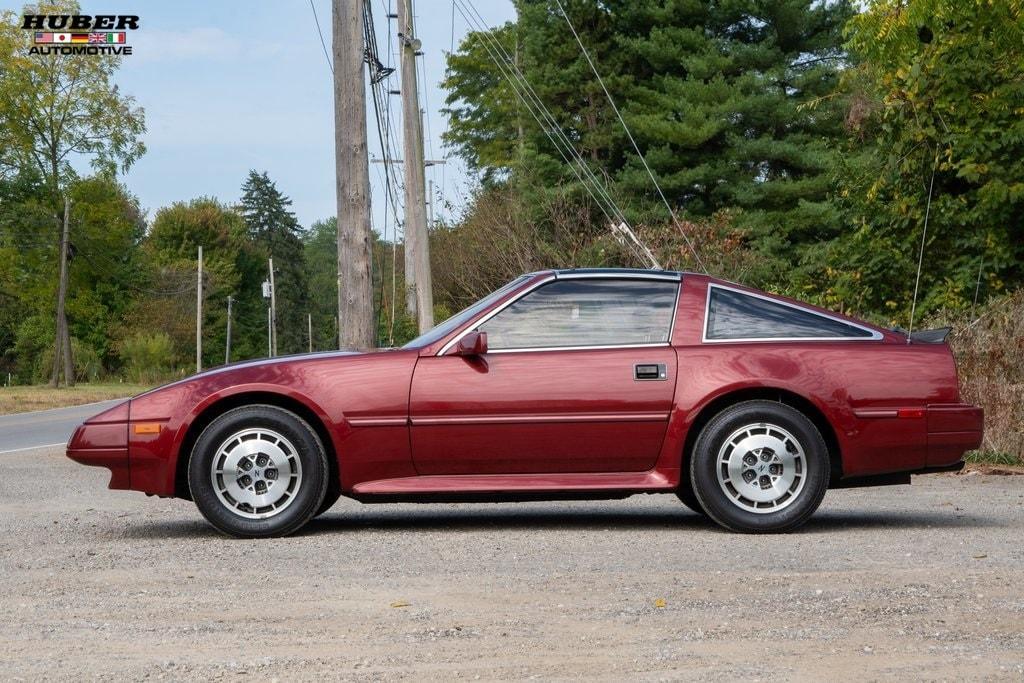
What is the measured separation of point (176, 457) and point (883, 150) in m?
11.1

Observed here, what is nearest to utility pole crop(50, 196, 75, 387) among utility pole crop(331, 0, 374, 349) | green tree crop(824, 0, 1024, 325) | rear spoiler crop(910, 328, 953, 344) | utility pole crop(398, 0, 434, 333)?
utility pole crop(398, 0, 434, 333)

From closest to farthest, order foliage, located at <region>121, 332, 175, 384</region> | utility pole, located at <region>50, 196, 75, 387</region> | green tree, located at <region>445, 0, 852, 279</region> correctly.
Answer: green tree, located at <region>445, 0, 852, 279</region> < utility pole, located at <region>50, 196, 75, 387</region> < foliage, located at <region>121, 332, 175, 384</region>

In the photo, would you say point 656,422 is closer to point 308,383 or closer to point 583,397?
point 583,397

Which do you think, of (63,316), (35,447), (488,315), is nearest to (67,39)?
(63,316)

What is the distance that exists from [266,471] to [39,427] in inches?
734

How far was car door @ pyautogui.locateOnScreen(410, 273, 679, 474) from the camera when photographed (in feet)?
25.4

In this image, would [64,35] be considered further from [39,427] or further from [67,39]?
[39,427]

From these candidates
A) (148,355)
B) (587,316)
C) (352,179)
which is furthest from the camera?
(148,355)

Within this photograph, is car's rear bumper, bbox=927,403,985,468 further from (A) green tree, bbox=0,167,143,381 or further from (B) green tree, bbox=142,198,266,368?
(B) green tree, bbox=142,198,266,368

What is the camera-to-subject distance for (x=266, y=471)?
305 inches

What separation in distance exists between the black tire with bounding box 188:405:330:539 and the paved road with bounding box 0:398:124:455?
1142 cm

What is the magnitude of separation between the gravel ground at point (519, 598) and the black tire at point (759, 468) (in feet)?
0.59

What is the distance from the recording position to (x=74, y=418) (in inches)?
1129

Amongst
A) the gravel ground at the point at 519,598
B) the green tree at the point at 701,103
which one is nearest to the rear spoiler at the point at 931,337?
the gravel ground at the point at 519,598
